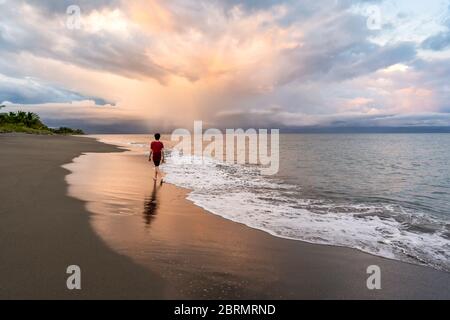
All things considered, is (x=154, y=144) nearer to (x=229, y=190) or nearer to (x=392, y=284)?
(x=229, y=190)

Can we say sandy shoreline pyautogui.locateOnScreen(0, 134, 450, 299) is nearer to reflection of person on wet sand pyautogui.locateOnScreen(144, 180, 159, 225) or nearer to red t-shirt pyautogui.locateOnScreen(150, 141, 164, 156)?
reflection of person on wet sand pyautogui.locateOnScreen(144, 180, 159, 225)

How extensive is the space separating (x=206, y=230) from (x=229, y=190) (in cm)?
666

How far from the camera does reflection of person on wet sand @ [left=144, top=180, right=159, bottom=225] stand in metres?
8.21

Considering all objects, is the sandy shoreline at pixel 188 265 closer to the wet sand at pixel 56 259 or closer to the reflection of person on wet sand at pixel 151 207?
the wet sand at pixel 56 259

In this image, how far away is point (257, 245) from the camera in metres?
6.57

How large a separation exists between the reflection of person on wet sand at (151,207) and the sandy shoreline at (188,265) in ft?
1.13

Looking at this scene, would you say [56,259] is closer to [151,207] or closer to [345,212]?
[151,207]

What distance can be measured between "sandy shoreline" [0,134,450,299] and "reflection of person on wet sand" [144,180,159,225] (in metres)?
0.34

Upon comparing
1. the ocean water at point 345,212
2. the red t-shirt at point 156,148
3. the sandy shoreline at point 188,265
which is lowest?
the ocean water at point 345,212

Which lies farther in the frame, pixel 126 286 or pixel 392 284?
pixel 392 284

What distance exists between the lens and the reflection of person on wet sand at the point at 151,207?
8206mm

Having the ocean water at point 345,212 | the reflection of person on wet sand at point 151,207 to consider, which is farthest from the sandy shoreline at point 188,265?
the ocean water at point 345,212

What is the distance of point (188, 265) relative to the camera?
17.1ft
